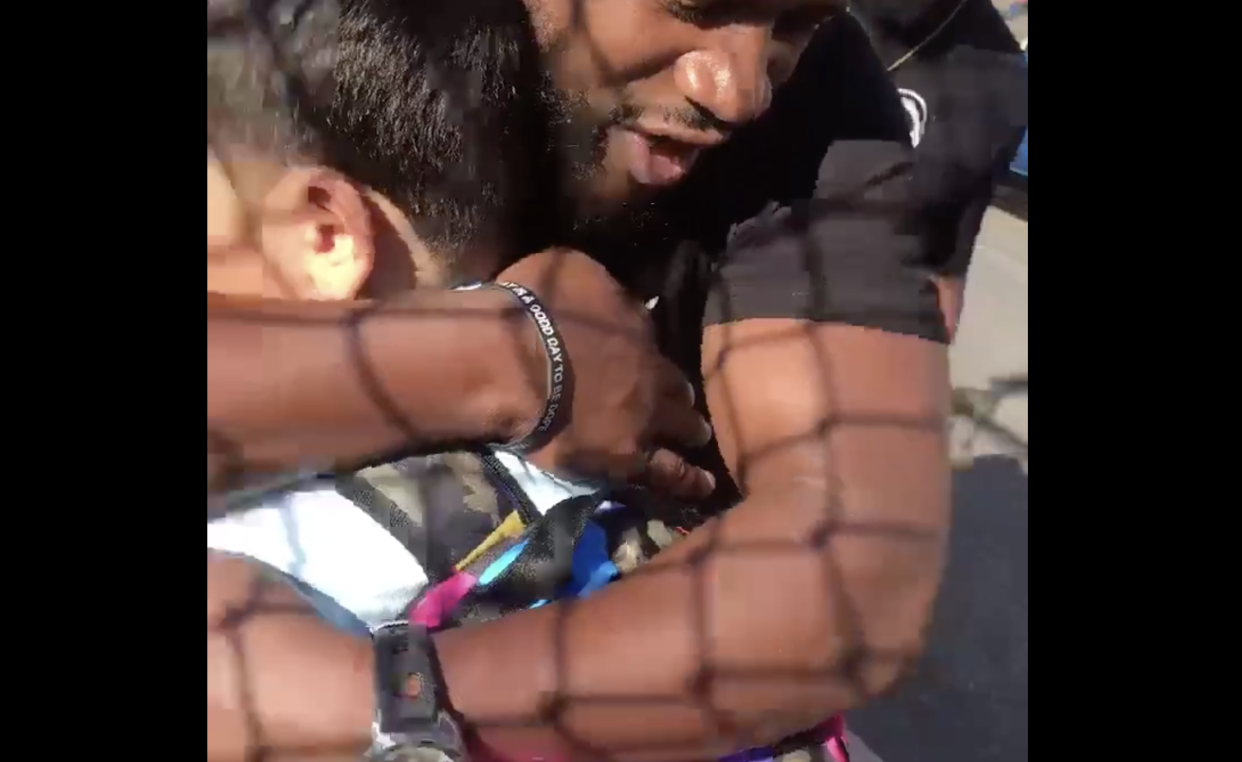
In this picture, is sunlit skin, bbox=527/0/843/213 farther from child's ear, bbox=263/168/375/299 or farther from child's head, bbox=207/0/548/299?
child's ear, bbox=263/168/375/299

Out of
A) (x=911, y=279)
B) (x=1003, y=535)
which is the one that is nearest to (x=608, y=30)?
(x=911, y=279)

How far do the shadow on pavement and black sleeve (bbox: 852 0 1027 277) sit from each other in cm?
41

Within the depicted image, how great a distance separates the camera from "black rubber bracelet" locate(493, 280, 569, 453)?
0.47m

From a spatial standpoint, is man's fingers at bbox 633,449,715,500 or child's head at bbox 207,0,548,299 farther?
man's fingers at bbox 633,449,715,500

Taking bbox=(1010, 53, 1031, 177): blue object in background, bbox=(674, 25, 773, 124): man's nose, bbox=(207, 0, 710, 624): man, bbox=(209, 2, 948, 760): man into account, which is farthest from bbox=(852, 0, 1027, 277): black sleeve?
bbox=(207, 0, 710, 624): man

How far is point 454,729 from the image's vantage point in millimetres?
437

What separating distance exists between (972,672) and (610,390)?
2.27ft

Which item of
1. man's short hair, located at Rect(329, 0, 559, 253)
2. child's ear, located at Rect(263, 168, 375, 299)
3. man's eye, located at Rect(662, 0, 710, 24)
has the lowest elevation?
child's ear, located at Rect(263, 168, 375, 299)

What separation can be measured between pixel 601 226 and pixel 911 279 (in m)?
0.19

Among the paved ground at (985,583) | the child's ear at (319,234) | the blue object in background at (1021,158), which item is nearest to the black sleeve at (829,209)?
the blue object in background at (1021,158)

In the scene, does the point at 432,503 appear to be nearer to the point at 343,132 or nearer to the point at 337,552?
the point at 337,552

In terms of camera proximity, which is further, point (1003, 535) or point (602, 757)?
point (1003, 535)
